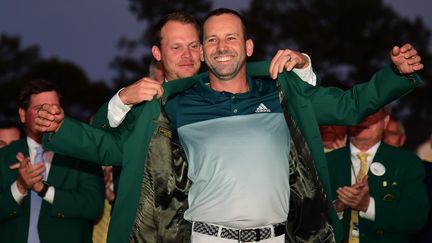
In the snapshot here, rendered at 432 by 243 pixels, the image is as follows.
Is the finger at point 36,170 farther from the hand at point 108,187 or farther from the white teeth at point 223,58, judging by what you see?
the white teeth at point 223,58

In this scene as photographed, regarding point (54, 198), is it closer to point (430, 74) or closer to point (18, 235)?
point (18, 235)

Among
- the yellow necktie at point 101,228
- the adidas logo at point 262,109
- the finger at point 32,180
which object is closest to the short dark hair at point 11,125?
the yellow necktie at point 101,228

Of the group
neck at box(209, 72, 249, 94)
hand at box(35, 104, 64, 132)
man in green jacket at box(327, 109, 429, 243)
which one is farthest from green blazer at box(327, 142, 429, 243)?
hand at box(35, 104, 64, 132)

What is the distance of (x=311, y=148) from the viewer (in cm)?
511

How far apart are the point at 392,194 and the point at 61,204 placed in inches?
108

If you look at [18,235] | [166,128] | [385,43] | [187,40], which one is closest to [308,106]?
[166,128]

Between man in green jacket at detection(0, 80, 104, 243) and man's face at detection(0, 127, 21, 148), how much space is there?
1.76 m

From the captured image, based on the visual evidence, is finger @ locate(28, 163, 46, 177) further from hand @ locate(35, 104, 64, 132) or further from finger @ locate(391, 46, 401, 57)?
finger @ locate(391, 46, 401, 57)

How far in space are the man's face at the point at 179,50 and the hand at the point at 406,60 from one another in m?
2.07

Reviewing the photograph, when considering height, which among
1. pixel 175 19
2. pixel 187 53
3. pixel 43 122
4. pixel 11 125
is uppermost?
pixel 175 19

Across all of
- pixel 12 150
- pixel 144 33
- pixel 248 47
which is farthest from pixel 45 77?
pixel 248 47

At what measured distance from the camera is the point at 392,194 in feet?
21.8

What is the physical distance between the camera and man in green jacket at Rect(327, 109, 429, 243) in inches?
255

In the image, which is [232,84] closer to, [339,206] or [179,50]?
[179,50]
